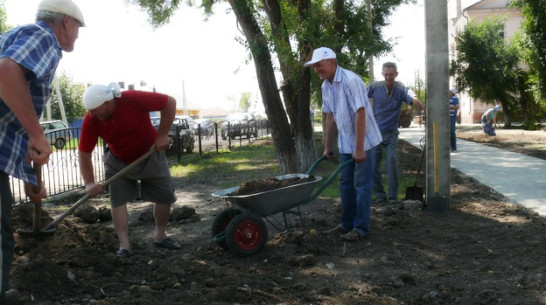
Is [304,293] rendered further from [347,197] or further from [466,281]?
[347,197]

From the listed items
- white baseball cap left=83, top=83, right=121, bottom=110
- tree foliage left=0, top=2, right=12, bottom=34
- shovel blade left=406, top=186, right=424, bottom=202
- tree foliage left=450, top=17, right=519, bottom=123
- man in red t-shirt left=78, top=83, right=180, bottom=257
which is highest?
tree foliage left=0, top=2, right=12, bottom=34

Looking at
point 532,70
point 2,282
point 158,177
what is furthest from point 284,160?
point 532,70

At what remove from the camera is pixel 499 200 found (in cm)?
787

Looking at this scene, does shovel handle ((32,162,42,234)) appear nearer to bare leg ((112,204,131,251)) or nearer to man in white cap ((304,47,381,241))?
bare leg ((112,204,131,251))

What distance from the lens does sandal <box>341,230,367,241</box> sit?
19.1 feet

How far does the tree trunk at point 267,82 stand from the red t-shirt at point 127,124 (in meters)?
4.31

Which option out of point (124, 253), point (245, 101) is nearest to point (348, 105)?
point (124, 253)

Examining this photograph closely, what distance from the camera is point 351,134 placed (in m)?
5.89

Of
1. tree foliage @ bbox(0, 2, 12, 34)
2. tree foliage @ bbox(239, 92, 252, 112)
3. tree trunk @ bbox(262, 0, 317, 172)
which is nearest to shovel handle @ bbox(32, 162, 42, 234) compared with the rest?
tree trunk @ bbox(262, 0, 317, 172)

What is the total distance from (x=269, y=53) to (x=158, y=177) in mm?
4664

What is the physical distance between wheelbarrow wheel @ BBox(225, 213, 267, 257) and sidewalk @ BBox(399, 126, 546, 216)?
11.5ft

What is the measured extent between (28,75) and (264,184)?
10.1 ft

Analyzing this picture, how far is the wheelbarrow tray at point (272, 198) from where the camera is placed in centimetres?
524

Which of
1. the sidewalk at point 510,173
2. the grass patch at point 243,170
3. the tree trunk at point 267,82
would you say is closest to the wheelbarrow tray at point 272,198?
the sidewalk at point 510,173
